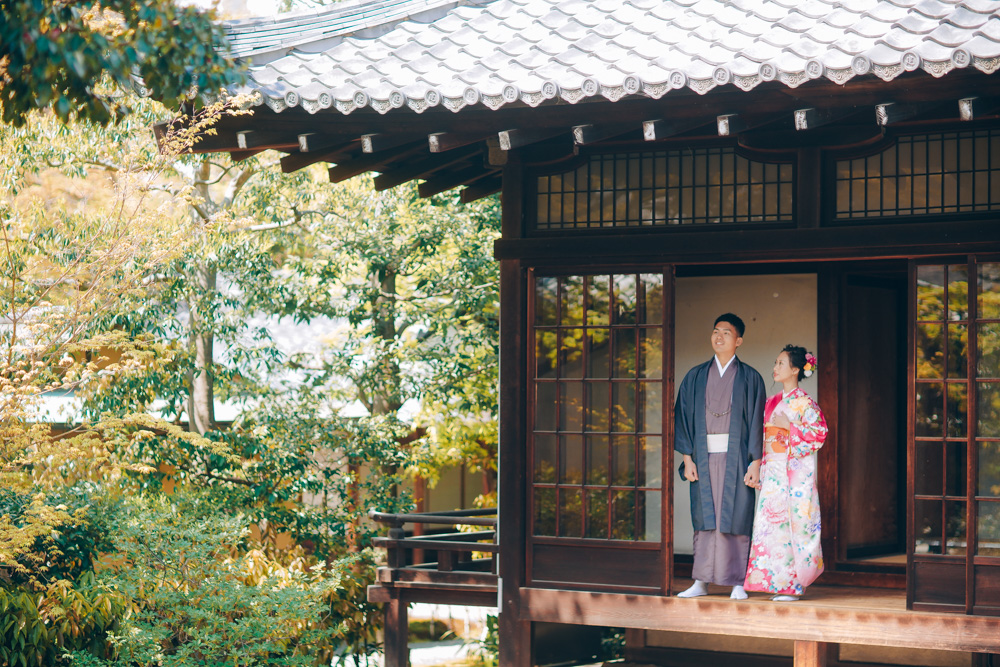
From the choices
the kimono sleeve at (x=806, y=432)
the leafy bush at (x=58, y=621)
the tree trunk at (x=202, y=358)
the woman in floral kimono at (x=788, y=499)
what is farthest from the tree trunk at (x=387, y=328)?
the kimono sleeve at (x=806, y=432)

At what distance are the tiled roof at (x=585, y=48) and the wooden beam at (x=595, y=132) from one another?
1.17 ft

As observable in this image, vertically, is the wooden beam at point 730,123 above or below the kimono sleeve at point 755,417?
above

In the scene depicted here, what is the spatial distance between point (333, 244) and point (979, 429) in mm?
6729

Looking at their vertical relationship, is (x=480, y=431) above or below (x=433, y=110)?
below

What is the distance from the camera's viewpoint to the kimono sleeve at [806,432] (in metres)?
6.14

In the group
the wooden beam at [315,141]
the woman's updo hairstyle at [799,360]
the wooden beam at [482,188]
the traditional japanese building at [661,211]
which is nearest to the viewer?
the traditional japanese building at [661,211]

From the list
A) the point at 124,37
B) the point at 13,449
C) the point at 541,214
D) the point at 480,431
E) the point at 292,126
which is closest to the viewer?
the point at 124,37

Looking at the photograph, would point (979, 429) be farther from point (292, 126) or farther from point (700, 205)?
point (292, 126)

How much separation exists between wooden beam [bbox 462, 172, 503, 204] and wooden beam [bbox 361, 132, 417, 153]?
78.3 inches

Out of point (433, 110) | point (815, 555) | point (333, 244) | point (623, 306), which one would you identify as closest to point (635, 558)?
point (815, 555)

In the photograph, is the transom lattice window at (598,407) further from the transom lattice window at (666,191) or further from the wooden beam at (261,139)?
the wooden beam at (261,139)

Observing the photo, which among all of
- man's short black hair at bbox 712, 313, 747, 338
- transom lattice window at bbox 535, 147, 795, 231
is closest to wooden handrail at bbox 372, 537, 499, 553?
man's short black hair at bbox 712, 313, 747, 338

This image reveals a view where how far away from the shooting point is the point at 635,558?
621cm

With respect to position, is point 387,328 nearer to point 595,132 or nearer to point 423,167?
point 423,167
